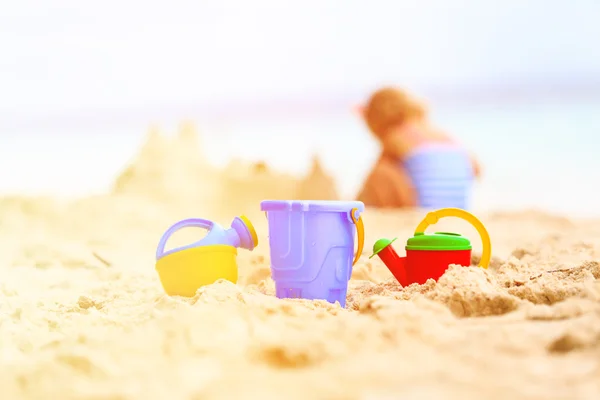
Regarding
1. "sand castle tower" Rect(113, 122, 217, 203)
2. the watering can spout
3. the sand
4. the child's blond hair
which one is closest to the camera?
the sand

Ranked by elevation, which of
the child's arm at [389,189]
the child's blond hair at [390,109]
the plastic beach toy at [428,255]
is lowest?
the child's arm at [389,189]

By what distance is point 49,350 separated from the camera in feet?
4.50

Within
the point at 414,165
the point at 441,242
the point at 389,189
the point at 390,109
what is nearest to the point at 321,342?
the point at 441,242

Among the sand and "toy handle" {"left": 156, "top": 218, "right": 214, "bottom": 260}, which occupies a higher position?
"toy handle" {"left": 156, "top": 218, "right": 214, "bottom": 260}

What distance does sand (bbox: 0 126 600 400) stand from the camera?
95cm

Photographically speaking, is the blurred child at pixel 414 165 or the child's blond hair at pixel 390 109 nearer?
the blurred child at pixel 414 165

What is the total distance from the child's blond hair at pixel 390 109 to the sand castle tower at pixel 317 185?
0.63m

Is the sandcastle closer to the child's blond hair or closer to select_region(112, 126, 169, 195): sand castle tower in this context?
select_region(112, 126, 169, 195): sand castle tower

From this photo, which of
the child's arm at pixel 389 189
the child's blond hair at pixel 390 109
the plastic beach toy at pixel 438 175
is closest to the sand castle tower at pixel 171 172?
the child's arm at pixel 389 189

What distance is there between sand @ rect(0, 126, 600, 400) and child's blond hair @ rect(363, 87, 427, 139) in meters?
2.91

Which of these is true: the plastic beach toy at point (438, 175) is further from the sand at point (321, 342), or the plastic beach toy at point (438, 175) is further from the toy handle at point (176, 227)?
the toy handle at point (176, 227)

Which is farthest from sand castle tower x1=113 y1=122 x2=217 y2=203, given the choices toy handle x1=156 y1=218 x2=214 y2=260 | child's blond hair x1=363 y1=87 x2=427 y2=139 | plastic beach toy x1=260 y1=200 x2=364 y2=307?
plastic beach toy x1=260 y1=200 x2=364 y2=307

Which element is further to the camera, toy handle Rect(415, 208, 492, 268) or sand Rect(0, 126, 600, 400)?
toy handle Rect(415, 208, 492, 268)

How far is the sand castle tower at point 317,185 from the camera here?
4.80 meters
